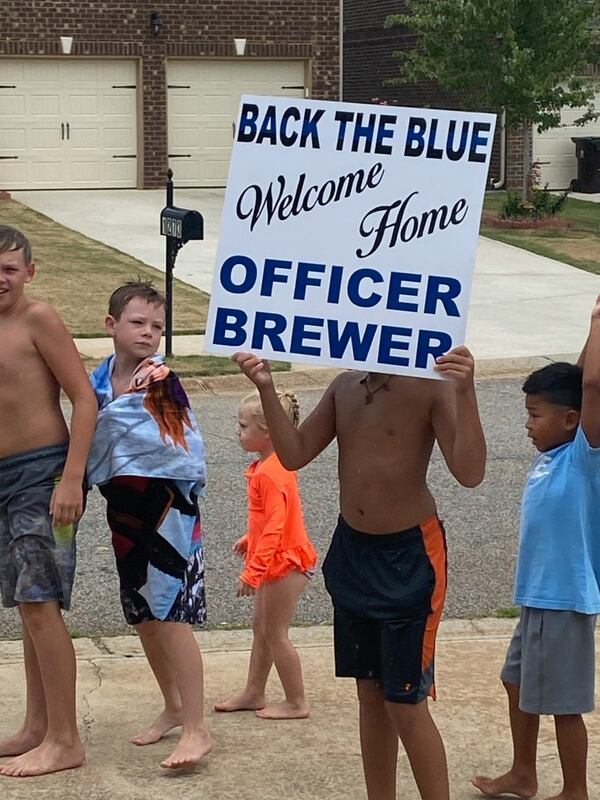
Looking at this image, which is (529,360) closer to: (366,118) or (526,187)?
(366,118)

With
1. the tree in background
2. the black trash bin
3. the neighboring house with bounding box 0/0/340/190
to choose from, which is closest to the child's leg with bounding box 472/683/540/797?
the tree in background

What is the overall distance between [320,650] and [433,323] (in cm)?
216

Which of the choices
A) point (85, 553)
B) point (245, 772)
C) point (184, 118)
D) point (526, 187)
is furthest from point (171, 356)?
point (184, 118)

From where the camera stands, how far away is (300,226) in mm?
3713

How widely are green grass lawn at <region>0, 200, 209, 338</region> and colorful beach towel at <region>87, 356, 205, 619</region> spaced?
8.32 meters

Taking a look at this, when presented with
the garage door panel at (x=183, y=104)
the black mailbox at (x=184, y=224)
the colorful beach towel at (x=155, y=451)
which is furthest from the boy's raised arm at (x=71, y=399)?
the garage door panel at (x=183, y=104)

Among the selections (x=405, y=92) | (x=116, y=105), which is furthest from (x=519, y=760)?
(x=405, y=92)

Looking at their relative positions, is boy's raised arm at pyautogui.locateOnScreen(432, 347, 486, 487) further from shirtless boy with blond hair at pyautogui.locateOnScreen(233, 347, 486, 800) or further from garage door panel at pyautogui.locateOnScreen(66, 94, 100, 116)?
garage door panel at pyautogui.locateOnScreen(66, 94, 100, 116)

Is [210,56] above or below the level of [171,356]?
above

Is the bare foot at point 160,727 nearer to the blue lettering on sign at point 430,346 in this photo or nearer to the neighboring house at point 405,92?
the blue lettering on sign at point 430,346

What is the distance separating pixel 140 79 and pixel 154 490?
21.5 meters

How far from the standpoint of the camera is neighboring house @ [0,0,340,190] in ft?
80.3

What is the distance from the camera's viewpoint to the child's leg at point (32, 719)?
442 centimetres

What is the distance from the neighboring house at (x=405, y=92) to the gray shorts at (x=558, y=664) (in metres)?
22.0
